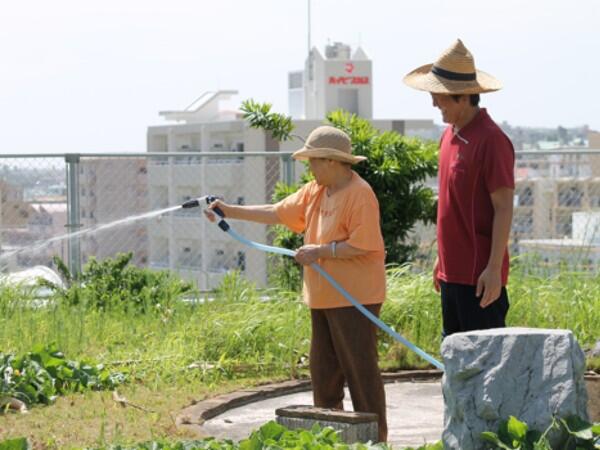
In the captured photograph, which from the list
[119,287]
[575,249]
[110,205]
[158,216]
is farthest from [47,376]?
[110,205]

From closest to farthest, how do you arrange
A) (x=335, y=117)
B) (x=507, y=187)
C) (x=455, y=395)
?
(x=455, y=395), (x=507, y=187), (x=335, y=117)

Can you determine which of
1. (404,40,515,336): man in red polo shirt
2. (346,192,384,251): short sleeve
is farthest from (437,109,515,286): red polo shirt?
(346,192,384,251): short sleeve

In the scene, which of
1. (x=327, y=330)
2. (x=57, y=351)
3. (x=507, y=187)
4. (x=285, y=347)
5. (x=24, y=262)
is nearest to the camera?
(x=507, y=187)

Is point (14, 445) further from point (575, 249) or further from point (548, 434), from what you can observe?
point (575, 249)

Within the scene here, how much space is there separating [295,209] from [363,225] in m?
0.58

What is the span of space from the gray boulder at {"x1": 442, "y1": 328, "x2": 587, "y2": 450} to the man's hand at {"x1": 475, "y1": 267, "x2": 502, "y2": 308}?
0.91 m

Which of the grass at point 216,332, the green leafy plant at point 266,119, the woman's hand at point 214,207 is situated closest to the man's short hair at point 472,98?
the woman's hand at point 214,207

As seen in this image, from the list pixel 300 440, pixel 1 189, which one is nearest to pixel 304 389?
pixel 300 440

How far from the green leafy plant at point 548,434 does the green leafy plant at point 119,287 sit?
6121mm

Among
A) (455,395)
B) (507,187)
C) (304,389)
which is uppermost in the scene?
(507,187)

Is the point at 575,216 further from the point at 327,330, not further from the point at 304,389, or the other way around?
the point at 327,330

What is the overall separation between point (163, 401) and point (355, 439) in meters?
2.14

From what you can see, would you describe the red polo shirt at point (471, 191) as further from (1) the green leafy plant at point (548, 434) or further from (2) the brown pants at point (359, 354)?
(1) the green leafy plant at point (548, 434)

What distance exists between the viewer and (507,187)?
6203 mm
